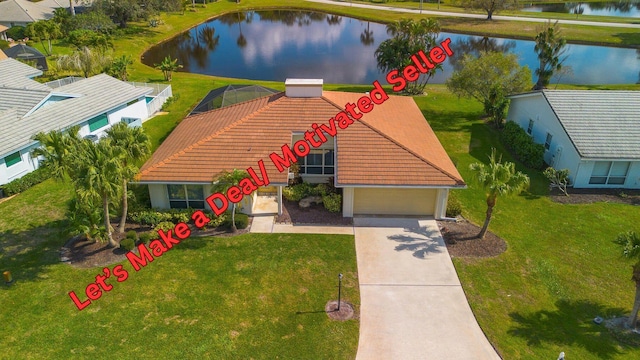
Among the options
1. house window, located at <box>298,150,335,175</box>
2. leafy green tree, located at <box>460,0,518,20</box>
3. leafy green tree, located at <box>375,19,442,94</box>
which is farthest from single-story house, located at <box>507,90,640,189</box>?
leafy green tree, located at <box>460,0,518,20</box>

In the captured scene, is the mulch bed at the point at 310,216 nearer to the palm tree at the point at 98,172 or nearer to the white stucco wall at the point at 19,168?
the palm tree at the point at 98,172

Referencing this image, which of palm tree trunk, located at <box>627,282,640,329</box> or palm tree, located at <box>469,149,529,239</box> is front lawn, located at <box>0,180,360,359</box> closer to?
palm tree, located at <box>469,149,529,239</box>

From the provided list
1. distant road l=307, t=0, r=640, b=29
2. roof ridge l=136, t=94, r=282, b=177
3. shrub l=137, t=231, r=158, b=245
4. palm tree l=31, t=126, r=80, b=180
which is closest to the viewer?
palm tree l=31, t=126, r=80, b=180

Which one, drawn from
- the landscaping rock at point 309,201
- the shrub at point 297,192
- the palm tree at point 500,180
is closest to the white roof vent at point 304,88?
the shrub at point 297,192

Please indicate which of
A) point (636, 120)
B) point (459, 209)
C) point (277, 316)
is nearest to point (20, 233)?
point (277, 316)

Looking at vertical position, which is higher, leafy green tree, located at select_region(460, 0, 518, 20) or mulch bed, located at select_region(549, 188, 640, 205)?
leafy green tree, located at select_region(460, 0, 518, 20)

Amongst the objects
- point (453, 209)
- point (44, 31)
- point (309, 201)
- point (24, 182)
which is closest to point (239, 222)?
point (309, 201)

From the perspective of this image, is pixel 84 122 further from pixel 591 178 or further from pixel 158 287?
pixel 591 178

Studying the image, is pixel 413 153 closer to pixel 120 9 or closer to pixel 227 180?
pixel 227 180
